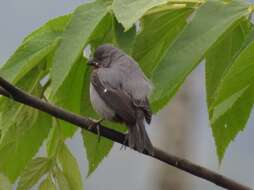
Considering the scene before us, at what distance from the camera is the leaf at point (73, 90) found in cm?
203

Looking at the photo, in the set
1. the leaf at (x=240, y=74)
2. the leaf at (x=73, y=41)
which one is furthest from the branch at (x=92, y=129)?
the leaf at (x=240, y=74)

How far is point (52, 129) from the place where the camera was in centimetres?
211

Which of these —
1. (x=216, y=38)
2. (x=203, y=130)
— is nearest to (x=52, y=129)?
(x=216, y=38)

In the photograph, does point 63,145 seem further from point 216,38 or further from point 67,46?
point 216,38

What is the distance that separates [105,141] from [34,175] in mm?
227

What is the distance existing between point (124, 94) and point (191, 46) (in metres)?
1.22

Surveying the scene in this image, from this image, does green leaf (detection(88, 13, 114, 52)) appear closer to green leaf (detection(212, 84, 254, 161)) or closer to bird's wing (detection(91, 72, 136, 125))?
green leaf (detection(212, 84, 254, 161))

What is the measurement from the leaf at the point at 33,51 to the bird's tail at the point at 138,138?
418 millimetres

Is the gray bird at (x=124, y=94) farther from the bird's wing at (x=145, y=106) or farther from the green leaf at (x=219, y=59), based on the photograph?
the green leaf at (x=219, y=59)

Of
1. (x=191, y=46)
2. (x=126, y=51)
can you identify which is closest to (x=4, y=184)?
(x=126, y=51)

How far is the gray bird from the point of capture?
8.61 feet

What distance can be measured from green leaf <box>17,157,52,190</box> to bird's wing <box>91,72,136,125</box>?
62 cm

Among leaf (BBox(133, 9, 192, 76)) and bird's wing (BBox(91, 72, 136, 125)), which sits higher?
leaf (BBox(133, 9, 192, 76))

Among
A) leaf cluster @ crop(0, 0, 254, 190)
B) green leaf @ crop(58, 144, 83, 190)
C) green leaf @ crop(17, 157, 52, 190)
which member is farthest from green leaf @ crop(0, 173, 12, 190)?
green leaf @ crop(58, 144, 83, 190)
